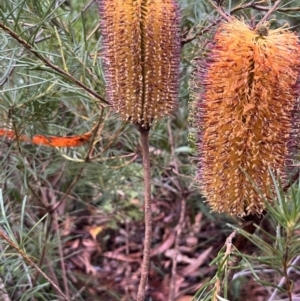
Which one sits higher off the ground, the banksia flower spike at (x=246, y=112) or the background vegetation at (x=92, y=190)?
the banksia flower spike at (x=246, y=112)

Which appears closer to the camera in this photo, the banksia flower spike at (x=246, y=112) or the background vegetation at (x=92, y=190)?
the banksia flower spike at (x=246, y=112)

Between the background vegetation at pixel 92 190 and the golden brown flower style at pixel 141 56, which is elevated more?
the golden brown flower style at pixel 141 56

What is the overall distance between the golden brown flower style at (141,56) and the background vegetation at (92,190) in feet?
0.32

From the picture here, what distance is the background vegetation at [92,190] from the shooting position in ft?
2.70

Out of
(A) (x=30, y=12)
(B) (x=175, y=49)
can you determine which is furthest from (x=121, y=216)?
(B) (x=175, y=49)

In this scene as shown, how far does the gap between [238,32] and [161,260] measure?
151 cm

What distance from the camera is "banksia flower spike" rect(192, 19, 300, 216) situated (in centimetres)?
57

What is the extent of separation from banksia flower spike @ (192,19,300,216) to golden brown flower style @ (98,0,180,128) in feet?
0.22

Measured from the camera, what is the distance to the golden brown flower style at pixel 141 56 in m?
0.66

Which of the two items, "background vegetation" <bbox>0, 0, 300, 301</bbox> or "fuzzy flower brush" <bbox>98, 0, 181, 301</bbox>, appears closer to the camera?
"fuzzy flower brush" <bbox>98, 0, 181, 301</bbox>

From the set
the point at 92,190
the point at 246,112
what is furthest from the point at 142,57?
the point at 92,190

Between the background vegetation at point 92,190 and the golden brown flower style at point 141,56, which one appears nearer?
the golden brown flower style at point 141,56

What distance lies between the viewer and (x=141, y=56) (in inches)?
26.6

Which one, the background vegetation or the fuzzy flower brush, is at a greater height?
the fuzzy flower brush
